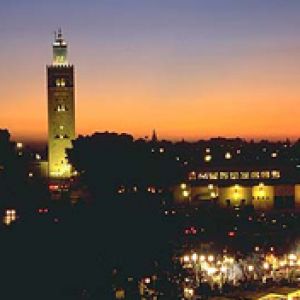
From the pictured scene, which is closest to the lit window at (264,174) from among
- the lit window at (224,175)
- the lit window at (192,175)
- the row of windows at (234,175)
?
the row of windows at (234,175)

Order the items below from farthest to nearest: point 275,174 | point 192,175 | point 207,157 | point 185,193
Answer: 1. point 207,157
2. point 275,174
3. point 192,175
4. point 185,193

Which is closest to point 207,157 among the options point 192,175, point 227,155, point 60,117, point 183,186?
point 227,155

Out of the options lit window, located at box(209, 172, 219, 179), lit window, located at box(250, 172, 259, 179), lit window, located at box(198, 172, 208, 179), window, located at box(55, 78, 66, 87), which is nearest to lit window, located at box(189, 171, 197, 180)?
lit window, located at box(198, 172, 208, 179)

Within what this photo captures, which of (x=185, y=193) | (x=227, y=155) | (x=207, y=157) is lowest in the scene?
(x=185, y=193)

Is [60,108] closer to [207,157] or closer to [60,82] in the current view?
[60,82]

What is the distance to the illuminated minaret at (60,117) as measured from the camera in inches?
2078

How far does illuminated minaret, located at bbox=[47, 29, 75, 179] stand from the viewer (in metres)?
52.8

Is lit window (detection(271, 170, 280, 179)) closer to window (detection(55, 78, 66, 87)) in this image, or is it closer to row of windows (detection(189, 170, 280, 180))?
row of windows (detection(189, 170, 280, 180))

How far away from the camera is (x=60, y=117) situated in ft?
175

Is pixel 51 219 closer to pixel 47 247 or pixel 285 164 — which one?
pixel 47 247

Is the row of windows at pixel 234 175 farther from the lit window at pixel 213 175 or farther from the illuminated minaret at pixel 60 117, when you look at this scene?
the illuminated minaret at pixel 60 117

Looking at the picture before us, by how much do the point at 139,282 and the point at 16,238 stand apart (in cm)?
328

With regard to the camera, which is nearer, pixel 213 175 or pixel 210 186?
pixel 210 186

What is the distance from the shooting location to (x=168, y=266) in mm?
19562
